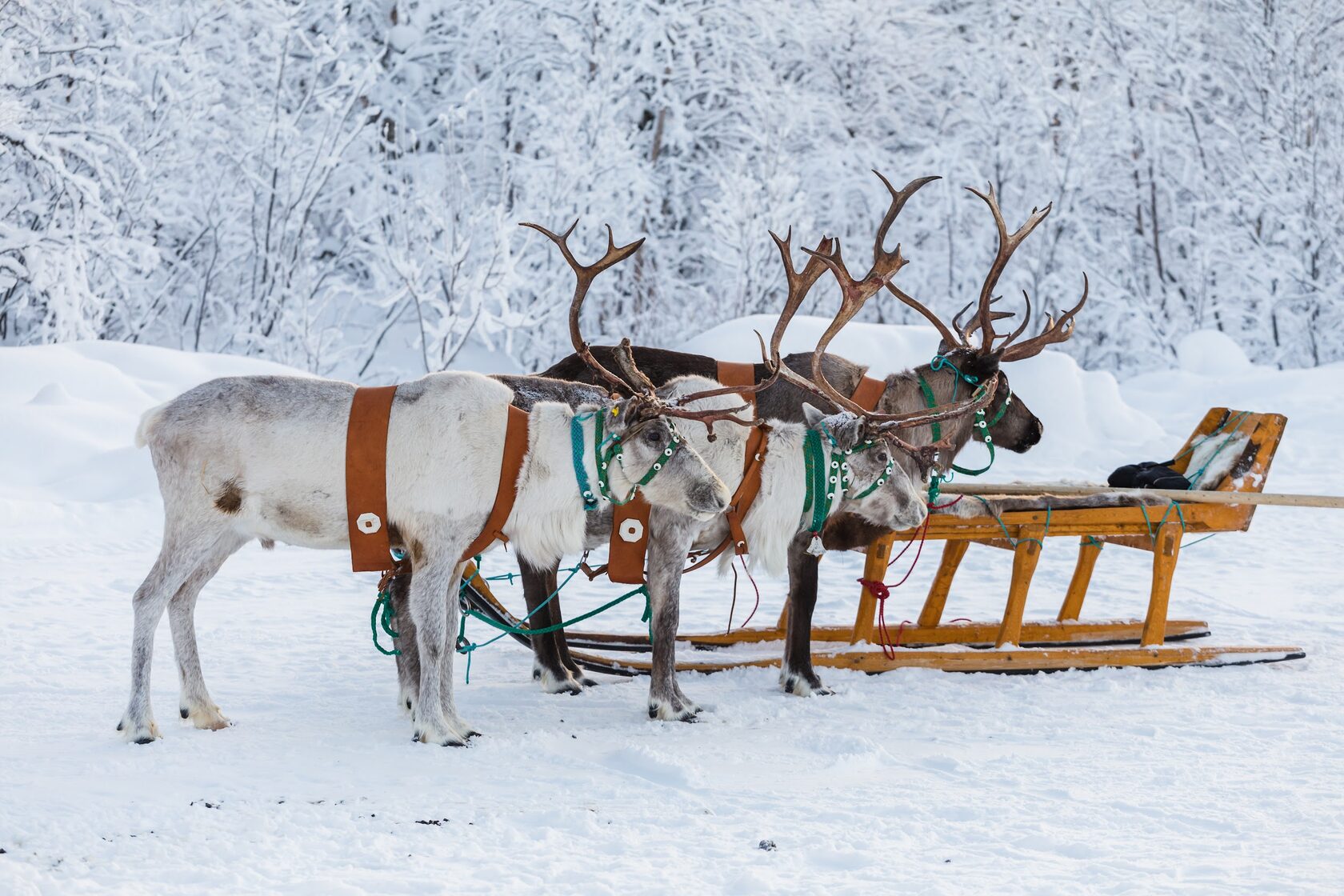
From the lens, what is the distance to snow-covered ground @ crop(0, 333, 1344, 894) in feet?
10.8

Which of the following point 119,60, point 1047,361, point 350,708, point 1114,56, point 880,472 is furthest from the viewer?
point 1114,56

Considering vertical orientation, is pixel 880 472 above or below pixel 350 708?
above

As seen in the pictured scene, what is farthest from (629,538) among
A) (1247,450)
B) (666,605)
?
(1247,450)

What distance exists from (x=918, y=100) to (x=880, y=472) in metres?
16.6

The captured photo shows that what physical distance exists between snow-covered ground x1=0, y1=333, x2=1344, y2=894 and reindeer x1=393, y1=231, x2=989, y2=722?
0.78 feet

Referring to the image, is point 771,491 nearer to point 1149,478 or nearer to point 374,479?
→ point 374,479

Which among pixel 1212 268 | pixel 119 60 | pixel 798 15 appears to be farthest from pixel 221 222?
pixel 1212 268

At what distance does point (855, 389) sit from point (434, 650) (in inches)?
102

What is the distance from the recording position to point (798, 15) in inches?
761

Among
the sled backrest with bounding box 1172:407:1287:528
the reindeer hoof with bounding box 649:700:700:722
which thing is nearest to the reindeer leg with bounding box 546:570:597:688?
the reindeer hoof with bounding box 649:700:700:722

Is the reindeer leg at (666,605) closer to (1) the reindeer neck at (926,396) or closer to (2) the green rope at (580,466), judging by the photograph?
(2) the green rope at (580,466)

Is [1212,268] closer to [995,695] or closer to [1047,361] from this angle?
[1047,361]

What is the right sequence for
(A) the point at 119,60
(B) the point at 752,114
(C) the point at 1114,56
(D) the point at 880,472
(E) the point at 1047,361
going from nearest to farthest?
(D) the point at 880,472
(E) the point at 1047,361
(A) the point at 119,60
(B) the point at 752,114
(C) the point at 1114,56

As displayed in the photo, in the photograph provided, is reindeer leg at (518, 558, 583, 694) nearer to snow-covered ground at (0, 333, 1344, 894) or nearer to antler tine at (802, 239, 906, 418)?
snow-covered ground at (0, 333, 1344, 894)
